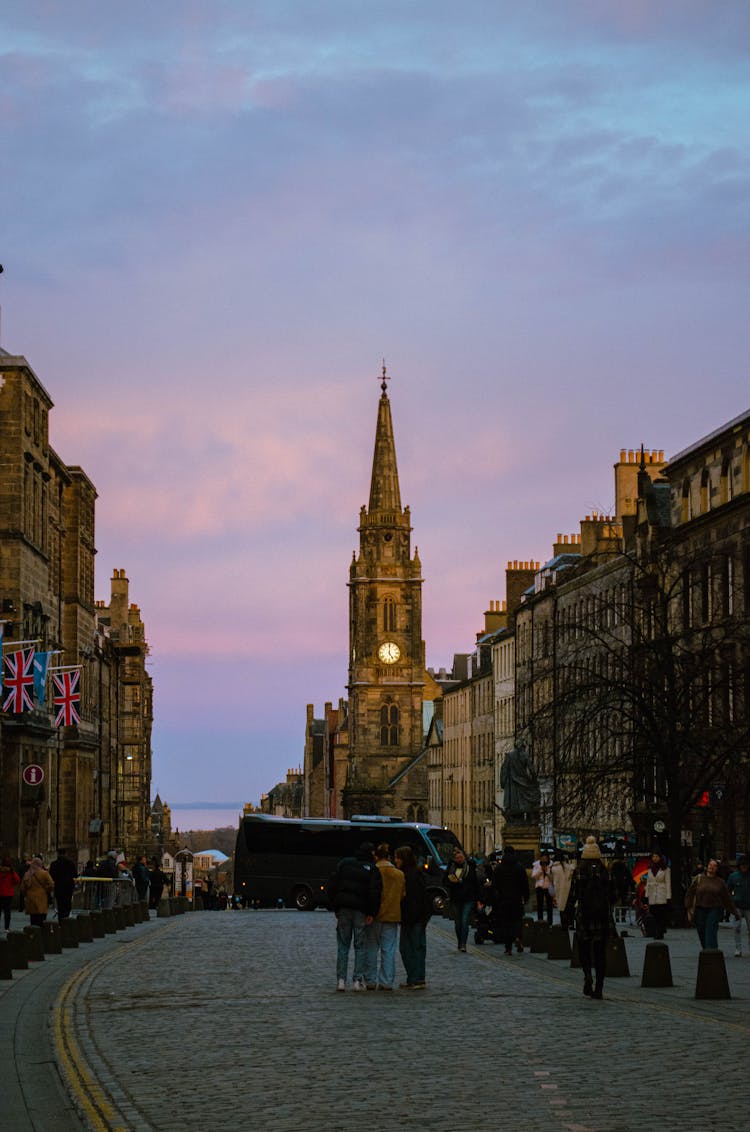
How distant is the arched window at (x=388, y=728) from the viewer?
184875 millimetres

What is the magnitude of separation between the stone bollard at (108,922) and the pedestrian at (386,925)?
1796 cm

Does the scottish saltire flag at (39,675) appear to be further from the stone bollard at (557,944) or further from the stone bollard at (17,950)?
the stone bollard at (17,950)

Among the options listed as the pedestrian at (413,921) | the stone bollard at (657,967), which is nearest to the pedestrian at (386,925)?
the pedestrian at (413,921)

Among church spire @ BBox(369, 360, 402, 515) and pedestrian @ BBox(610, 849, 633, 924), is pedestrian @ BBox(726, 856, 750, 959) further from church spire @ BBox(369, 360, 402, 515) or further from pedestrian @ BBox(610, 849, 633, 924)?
church spire @ BBox(369, 360, 402, 515)

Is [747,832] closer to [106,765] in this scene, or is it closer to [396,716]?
[106,765]

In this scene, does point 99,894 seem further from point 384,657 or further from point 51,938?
point 384,657

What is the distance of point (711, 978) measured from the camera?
942 inches

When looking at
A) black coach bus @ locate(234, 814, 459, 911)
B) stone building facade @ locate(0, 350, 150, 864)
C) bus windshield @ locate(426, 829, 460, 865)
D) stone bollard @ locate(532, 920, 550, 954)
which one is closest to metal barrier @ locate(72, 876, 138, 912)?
stone building facade @ locate(0, 350, 150, 864)

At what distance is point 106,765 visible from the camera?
104 metres

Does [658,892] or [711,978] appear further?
[658,892]

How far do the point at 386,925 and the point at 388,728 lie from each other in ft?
521

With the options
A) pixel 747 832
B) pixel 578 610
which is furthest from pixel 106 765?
pixel 747 832

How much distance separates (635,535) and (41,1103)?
217 ft

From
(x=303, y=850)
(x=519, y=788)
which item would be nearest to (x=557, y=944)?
(x=519, y=788)
